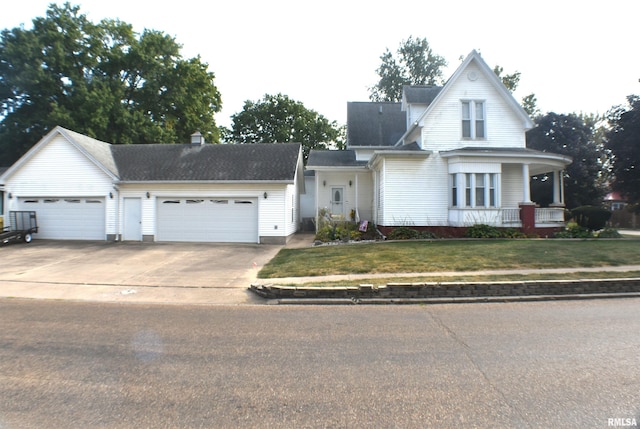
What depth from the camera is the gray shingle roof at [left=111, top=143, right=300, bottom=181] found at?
18.3 m

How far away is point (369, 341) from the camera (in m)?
5.23

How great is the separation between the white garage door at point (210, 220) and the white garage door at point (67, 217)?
343cm

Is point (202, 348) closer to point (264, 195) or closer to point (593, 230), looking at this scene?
point (264, 195)

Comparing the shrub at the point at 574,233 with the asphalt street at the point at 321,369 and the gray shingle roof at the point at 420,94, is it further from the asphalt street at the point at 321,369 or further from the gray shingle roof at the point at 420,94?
the asphalt street at the point at 321,369

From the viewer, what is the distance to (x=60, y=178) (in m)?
18.5

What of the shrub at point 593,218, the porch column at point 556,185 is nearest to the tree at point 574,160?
the shrub at point 593,218

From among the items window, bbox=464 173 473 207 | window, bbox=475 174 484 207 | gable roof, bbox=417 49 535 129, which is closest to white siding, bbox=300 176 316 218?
gable roof, bbox=417 49 535 129

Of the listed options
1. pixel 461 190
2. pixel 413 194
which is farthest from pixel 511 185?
pixel 413 194

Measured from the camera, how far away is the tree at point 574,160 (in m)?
29.8

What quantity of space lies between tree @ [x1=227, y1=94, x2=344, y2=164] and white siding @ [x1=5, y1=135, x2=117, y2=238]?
973 inches

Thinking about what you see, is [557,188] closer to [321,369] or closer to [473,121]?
[473,121]

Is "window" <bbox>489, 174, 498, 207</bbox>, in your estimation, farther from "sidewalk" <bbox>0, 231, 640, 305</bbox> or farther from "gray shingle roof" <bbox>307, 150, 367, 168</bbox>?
"gray shingle roof" <bbox>307, 150, 367, 168</bbox>

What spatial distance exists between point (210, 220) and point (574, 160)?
2807cm

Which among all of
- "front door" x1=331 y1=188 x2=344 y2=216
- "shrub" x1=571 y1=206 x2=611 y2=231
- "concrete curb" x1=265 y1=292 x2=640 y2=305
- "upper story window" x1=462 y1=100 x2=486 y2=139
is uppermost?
"upper story window" x1=462 y1=100 x2=486 y2=139
